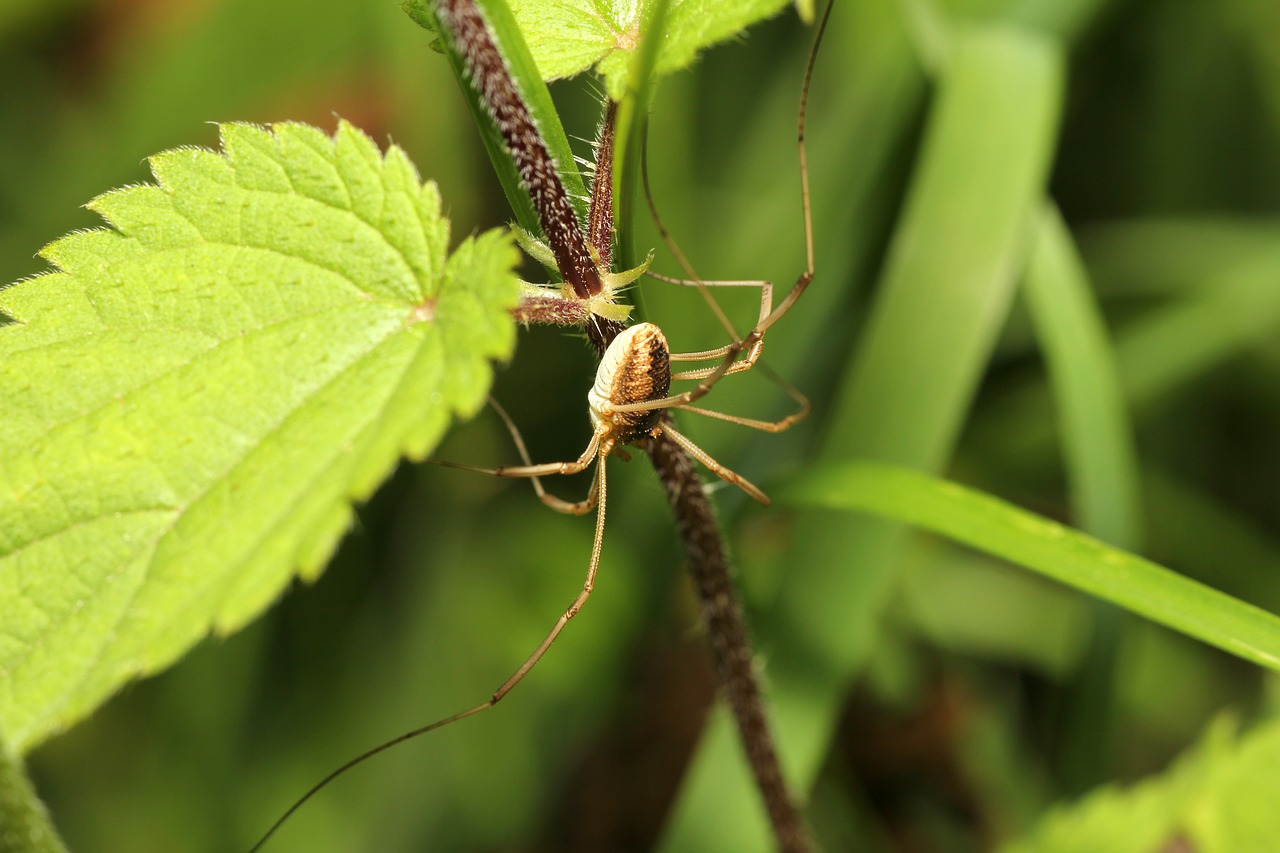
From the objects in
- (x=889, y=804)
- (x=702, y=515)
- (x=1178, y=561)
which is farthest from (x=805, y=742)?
(x=1178, y=561)

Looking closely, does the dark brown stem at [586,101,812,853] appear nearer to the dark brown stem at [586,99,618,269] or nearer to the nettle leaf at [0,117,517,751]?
the dark brown stem at [586,99,618,269]

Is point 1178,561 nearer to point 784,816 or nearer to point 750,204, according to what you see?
point 750,204

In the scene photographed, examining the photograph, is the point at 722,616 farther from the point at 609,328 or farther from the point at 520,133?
the point at 520,133

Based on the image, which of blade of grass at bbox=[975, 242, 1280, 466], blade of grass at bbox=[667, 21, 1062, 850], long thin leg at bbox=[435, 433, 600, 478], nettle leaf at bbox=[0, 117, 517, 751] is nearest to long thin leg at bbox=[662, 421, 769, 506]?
long thin leg at bbox=[435, 433, 600, 478]

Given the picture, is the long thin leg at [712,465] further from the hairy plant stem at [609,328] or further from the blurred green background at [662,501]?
the blurred green background at [662,501]

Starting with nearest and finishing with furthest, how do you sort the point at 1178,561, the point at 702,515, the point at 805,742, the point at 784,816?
the point at 702,515
the point at 784,816
the point at 805,742
the point at 1178,561

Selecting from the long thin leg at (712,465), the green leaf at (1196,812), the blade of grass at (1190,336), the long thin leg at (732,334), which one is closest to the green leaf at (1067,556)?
the long thin leg at (712,465)

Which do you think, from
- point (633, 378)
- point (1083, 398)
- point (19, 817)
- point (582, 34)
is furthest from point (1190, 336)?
point (19, 817)
